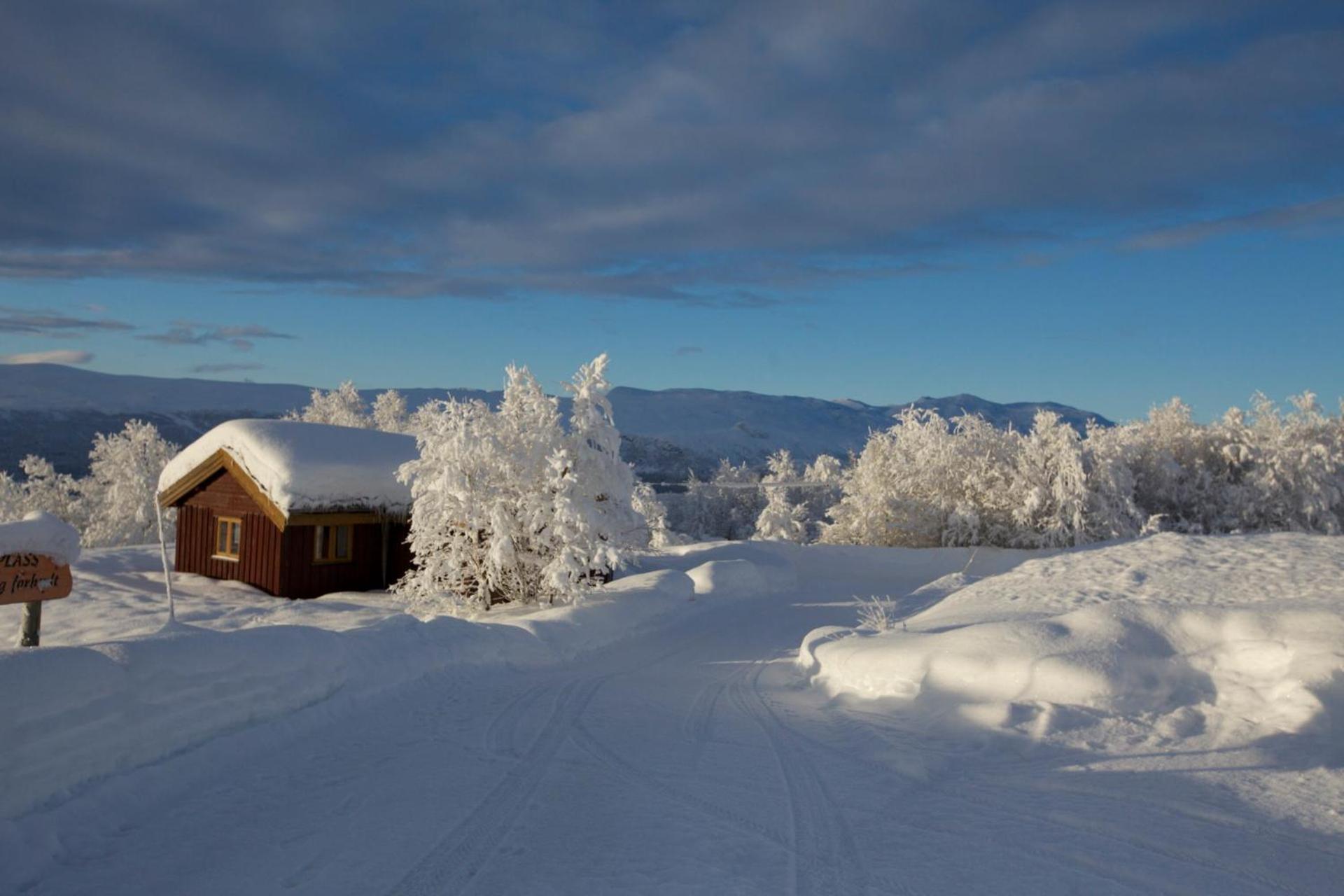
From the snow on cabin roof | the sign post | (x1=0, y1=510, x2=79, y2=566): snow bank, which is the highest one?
the snow on cabin roof

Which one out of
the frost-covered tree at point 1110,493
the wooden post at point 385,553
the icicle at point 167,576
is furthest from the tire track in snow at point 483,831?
the frost-covered tree at point 1110,493

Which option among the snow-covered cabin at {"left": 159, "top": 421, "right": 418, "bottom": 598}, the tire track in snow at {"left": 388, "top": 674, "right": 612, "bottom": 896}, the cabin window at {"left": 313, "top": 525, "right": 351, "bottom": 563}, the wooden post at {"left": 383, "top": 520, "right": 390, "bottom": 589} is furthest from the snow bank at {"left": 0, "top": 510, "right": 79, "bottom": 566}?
the wooden post at {"left": 383, "top": 520, "right": 390, "bottom": 589}

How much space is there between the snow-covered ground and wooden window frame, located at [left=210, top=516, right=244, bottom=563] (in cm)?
1082

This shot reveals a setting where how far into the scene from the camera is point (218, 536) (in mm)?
20953

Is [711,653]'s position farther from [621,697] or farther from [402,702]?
[402,702]

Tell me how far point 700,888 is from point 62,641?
13922 mm

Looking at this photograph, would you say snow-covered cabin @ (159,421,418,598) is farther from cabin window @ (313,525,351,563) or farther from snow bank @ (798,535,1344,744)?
snow bank @ (798,535,1344,744)

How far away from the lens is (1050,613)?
40.7 ft

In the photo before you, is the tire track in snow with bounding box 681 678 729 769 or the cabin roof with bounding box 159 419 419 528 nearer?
the tire track in snow with bounding box 681 678 729 769

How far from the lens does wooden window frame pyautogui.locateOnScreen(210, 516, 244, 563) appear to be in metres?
20.2

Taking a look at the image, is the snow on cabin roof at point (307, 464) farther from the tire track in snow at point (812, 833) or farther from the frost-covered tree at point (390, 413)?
the frost-covered tree at point (390, 413)

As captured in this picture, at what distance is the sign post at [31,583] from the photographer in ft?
23.1

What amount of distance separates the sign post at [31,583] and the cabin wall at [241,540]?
11.9 m

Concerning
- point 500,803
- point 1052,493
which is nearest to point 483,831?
point 500,803
